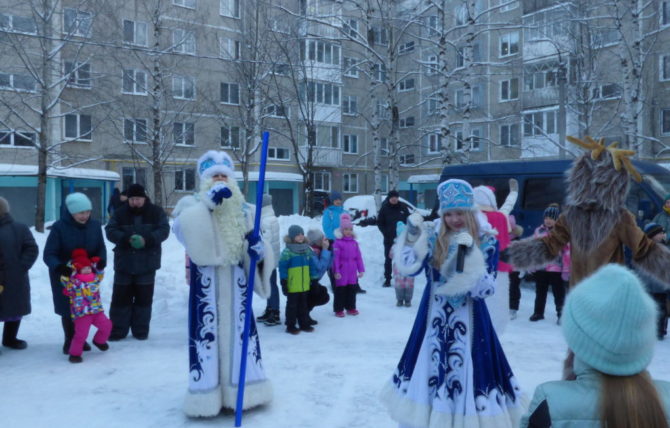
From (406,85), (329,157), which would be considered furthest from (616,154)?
(406,85)

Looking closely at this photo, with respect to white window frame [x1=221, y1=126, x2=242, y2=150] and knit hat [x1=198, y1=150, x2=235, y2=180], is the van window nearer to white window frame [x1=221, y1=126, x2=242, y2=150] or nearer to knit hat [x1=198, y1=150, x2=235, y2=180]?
knit hat [x1=198, y1=150, x2=235, y2=180]

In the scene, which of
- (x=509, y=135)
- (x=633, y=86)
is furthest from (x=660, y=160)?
(x=633, y=86)

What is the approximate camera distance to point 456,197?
3.90m

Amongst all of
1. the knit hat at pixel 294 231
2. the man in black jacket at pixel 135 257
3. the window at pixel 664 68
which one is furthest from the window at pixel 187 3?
the man in black jacket at pixel 135 257

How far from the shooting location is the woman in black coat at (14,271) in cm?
649

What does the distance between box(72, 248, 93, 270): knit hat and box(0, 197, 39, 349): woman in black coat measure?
710 millimetres

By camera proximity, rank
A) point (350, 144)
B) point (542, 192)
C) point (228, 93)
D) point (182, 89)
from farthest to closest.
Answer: point (350, 144)
point (228, 93)
point (182, 89)
point (542, 192)

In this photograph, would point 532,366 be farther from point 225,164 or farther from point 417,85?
point 417,85

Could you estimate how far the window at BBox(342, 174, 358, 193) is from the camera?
123 feet

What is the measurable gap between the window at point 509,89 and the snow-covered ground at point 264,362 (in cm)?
2600

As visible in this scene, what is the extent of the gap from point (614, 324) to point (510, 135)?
32180 mm

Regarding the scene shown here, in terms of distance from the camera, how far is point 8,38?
14891mm

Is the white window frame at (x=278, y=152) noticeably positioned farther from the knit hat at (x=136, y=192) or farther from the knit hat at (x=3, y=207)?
the knit hat at (x=3, y=207)

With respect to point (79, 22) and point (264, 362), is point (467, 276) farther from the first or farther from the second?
point (79, 22)
